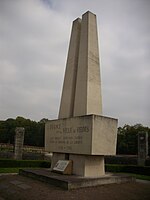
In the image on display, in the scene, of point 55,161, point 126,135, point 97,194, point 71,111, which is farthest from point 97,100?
point 126,135

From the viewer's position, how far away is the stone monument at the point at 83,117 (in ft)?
33.9

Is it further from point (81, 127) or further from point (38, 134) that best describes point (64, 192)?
point (38, 134)

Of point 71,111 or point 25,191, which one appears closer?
point 25,191

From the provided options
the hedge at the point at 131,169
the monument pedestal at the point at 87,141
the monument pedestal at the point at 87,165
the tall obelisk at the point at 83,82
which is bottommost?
the hedge at the point at 131,169

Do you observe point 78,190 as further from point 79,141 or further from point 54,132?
point 54,132

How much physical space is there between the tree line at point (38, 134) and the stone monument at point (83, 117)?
3711 centimetres

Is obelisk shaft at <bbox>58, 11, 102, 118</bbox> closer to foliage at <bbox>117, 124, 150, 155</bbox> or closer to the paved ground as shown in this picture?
the paved ground

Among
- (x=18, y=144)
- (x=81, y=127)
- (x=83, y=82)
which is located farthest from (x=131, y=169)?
(x=18, y=144)

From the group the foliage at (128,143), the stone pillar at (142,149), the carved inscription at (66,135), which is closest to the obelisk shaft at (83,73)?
the carved inscription at (66,135)

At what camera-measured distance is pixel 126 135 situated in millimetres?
49969

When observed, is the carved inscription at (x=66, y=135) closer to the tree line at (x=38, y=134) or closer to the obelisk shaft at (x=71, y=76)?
the obelisk shaft at (x=71, y=76)

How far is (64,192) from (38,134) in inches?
2226

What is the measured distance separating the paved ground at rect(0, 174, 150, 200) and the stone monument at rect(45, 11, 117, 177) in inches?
64.0

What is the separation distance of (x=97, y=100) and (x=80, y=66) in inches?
77.6
